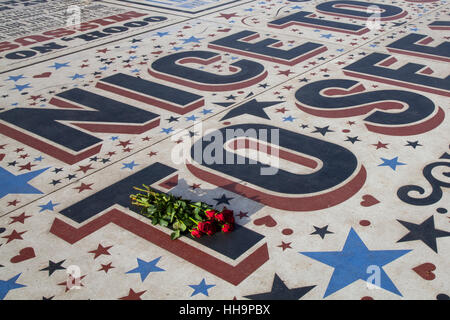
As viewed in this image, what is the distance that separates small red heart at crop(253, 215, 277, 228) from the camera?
8750 mm

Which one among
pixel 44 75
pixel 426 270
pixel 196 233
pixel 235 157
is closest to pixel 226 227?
pixel 196 233

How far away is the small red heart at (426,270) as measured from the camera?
748 centimetres

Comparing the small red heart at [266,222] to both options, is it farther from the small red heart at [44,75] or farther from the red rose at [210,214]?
the small red heart at [44,75]

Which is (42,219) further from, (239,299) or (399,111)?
(399,111)

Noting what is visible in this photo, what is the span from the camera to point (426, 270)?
7.60 m

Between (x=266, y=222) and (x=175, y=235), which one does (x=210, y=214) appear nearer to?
(x=175, y=235)

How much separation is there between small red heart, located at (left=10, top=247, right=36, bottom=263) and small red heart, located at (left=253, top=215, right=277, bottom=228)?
3.71m

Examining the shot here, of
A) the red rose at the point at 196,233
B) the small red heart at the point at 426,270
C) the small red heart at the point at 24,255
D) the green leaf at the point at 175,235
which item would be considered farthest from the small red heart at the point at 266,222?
the small red heart at the point at 24,255

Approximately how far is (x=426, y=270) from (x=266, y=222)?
263cm

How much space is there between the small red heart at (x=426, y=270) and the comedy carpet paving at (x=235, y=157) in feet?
0.07

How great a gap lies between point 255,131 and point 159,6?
13.1m

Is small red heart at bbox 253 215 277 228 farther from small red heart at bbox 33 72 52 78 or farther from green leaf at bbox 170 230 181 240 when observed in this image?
small red heart at bbox 33 72 52 78
